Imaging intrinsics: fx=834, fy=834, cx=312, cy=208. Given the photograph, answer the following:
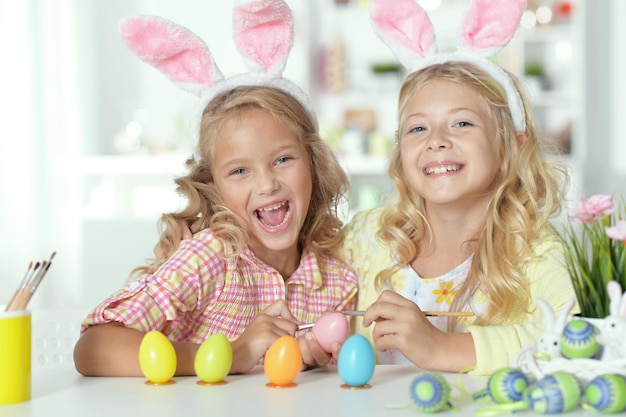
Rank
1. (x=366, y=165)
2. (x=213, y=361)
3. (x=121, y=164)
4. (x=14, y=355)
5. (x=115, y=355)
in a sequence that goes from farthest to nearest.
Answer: (x=121, y=164), (x=366, y=165), (x=115, y=355), (x=213, y=361), (x=14, y=355)

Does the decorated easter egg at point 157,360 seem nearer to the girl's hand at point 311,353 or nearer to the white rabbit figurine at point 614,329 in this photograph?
the girl's hand at point 311,353

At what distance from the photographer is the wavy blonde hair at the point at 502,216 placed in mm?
1478

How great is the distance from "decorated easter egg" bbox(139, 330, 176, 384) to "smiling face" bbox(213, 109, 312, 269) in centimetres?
50

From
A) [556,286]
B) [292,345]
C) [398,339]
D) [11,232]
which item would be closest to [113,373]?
[292,345]

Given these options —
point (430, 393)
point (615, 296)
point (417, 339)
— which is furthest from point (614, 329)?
point (417, 339)

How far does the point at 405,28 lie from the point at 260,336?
694 millimetres

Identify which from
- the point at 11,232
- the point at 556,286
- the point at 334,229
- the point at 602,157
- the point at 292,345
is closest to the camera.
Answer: the point at 292,345

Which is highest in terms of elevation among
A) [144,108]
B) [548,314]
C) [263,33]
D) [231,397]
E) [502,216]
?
[144,108]

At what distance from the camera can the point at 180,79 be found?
1545mm

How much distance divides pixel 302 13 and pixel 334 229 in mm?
2982

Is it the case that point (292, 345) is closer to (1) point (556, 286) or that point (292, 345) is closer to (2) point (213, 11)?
(1) point (556, 286)

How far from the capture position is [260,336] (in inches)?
47.2

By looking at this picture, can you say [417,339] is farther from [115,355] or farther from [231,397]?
[115,355]

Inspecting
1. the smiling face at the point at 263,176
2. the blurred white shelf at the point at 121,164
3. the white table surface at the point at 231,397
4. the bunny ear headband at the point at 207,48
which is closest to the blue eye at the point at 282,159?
the smiling face at the point at 263,176
